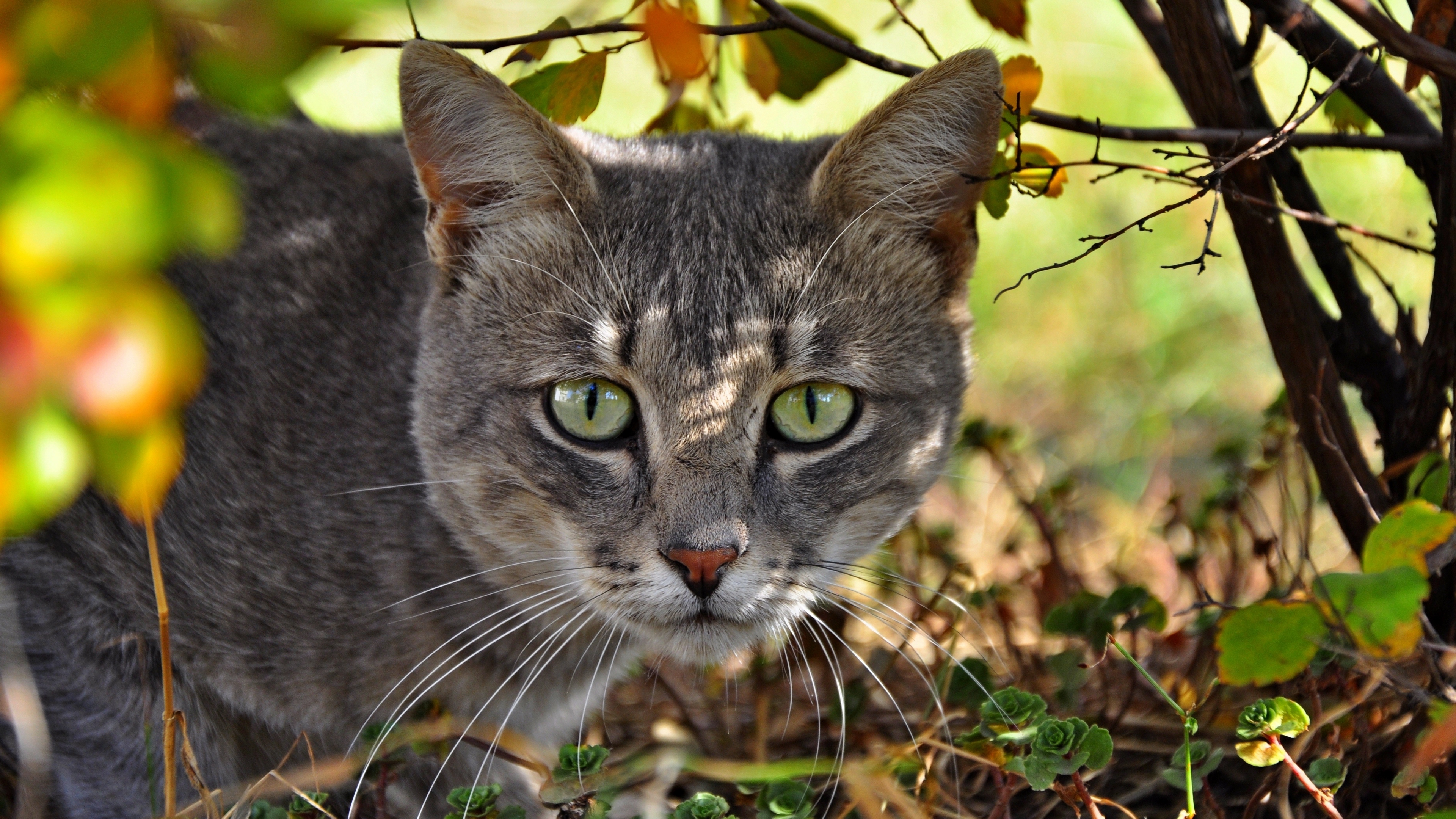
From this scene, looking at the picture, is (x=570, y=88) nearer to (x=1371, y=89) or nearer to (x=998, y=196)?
(x=998, y=196)

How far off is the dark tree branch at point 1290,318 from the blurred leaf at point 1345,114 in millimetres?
170

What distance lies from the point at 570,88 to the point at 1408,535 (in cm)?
142

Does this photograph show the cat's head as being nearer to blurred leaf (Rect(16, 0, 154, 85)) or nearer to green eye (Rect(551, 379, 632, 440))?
green eye (Rect(551, 379, 632, 440))

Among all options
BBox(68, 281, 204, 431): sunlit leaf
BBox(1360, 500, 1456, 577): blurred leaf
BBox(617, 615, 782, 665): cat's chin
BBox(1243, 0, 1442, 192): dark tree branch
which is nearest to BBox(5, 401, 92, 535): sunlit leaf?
BBox(68, 281, 204, 431): sunlit leaf

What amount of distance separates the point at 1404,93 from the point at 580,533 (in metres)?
1.66

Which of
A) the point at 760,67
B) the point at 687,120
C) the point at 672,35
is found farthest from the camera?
the point at 687,120

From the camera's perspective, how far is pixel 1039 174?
6.68 feet

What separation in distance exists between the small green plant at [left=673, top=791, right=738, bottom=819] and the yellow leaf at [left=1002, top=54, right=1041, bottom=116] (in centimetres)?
122

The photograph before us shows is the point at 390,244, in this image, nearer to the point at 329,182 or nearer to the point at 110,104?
the point at 329,182

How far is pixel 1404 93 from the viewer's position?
2.09 meters

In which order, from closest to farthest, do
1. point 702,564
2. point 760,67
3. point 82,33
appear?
point 82,33 → point 702,564 → point 760,67

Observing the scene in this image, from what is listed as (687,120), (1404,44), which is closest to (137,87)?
(1404,44)

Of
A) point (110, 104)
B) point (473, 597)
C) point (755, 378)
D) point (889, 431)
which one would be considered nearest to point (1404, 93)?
point (889, 431)

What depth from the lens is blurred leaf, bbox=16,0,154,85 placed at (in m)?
0.71
